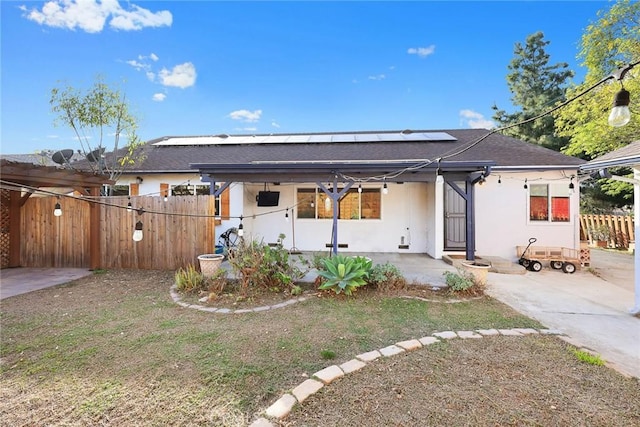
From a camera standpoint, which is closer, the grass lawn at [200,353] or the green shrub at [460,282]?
the grass lawn at [200,353]

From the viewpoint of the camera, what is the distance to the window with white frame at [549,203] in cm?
802

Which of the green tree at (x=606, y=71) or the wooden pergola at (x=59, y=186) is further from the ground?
the green tree at (x=606, y=71)

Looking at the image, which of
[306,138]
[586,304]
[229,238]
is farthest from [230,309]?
[306,138]

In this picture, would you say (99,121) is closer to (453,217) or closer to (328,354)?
(328,354)

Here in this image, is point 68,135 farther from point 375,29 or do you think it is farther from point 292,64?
point 375,29

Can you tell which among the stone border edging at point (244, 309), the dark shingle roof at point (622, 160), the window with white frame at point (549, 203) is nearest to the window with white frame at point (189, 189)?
the stone border edging at point (244, 309)

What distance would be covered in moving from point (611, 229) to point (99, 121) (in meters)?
20.2

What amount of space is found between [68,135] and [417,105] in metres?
14.4

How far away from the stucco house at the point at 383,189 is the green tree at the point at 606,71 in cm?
325

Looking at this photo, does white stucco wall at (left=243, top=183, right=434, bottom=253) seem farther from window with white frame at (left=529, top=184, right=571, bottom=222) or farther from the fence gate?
the fence gate

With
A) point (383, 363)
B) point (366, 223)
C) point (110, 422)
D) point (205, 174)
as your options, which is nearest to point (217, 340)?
point (110, 422)

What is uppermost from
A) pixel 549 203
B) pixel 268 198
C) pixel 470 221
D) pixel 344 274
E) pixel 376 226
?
pixel 268 198

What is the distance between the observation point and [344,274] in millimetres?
4840

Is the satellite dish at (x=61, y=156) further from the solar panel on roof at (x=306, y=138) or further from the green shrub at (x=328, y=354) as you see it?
the green shrub at (x=328, y=354)
